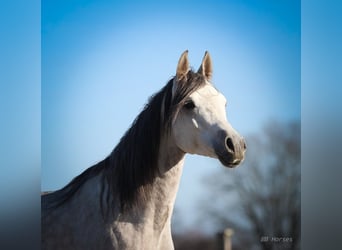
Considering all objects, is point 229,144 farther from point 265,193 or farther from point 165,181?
point 265,193

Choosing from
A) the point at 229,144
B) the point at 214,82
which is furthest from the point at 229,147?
the point at 214,82

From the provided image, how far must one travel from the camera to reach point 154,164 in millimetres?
1843

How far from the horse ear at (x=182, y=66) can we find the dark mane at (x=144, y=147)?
2cm

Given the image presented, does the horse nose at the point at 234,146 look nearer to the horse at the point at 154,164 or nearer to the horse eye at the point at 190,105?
the horse at the point at 154,164

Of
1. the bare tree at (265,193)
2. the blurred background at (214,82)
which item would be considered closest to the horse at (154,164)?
the blurred background at (214,82)

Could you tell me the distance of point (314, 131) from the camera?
2381 mm

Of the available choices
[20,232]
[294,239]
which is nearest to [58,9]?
[20,232]

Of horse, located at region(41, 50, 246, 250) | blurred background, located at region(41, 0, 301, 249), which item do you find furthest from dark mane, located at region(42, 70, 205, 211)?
blurred background, located at region(41, 0, 301, 249)

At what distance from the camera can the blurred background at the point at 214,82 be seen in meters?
2.23

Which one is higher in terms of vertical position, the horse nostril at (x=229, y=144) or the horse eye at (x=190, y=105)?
the horse eye at (x=190, y=105)

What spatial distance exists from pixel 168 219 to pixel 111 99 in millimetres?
764

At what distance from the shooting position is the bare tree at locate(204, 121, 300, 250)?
2.29 m

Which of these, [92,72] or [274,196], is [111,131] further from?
[274,196]

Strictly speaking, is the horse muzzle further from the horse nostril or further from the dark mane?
the dark mane
